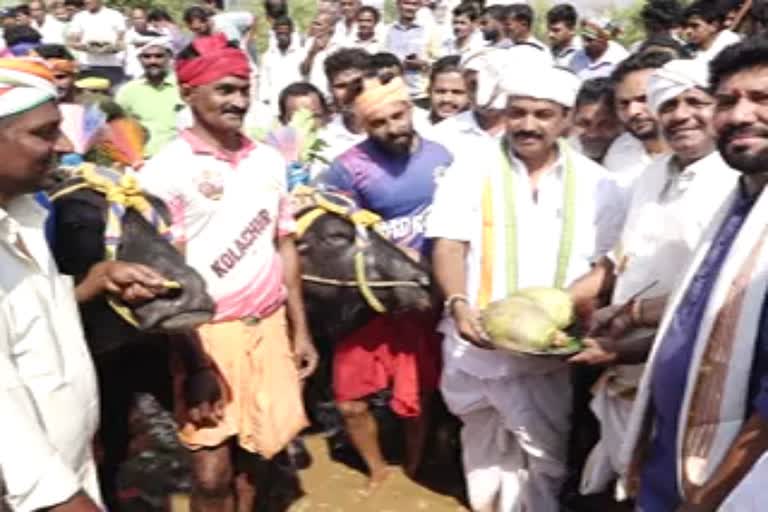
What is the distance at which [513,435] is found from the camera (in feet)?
13.5

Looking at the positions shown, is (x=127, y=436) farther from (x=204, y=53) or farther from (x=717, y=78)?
(x=717, y=78)

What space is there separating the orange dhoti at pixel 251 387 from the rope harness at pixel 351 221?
0.43m

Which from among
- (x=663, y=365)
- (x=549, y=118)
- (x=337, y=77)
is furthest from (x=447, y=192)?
(x=337, y=77)

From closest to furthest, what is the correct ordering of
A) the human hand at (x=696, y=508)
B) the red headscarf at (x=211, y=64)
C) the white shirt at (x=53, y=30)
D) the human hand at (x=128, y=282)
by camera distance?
the human hand at (x=696, y=508), the human hand at (x=128, y=282), the red headscarf at (x=211, y=64), the white shirt at (x=53, y=30)

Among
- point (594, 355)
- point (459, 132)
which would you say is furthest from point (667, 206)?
point (459, 132)

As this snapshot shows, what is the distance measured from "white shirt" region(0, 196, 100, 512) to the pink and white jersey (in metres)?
1.13

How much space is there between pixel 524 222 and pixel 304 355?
108 cm

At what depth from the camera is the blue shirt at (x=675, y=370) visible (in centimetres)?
254

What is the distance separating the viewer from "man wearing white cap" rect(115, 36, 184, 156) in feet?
26.7

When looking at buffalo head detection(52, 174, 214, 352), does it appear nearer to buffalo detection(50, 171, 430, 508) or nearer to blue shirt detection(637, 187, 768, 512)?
buffalo detection(50, 171, 430, 508)

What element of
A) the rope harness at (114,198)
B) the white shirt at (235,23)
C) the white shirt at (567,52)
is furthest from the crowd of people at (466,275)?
the white shirt at (567,52)

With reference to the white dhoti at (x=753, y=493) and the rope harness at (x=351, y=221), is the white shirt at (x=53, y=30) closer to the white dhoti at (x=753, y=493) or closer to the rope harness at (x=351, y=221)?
the rope harness at (x=351, y=221)

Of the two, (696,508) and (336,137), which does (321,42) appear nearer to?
(336,137)

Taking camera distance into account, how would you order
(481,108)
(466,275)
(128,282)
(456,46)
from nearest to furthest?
(128,282) → (466,275) → (481,108) → (456,46)
